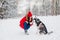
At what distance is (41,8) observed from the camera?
2288 inches

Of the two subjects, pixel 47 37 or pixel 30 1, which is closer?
pixel 47 37

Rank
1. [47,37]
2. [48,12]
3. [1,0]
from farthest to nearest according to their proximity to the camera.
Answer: [48,12] → [1,0] → [47,37]

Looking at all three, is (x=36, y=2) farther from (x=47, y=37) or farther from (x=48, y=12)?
(x=47, y=37)

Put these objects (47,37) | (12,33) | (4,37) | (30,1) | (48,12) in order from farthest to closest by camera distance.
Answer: (30,1) → (48,12) → (12,33) → (4,37) → (47,37)

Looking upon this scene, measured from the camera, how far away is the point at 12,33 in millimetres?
11609

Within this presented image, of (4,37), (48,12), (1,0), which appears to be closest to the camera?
(4,37)

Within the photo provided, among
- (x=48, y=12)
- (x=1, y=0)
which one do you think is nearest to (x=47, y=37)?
(x=1, y=0)

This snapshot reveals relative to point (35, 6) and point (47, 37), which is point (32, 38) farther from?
point (35, 6)

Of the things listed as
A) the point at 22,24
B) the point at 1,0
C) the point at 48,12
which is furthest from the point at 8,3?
the point at 22,24

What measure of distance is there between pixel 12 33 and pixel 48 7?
42731 millimetres

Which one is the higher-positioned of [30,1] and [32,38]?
[32,38]

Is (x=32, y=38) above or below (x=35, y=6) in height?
above

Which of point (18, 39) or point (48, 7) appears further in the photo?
point (48, 7)

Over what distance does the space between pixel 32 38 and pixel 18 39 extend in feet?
2.29
